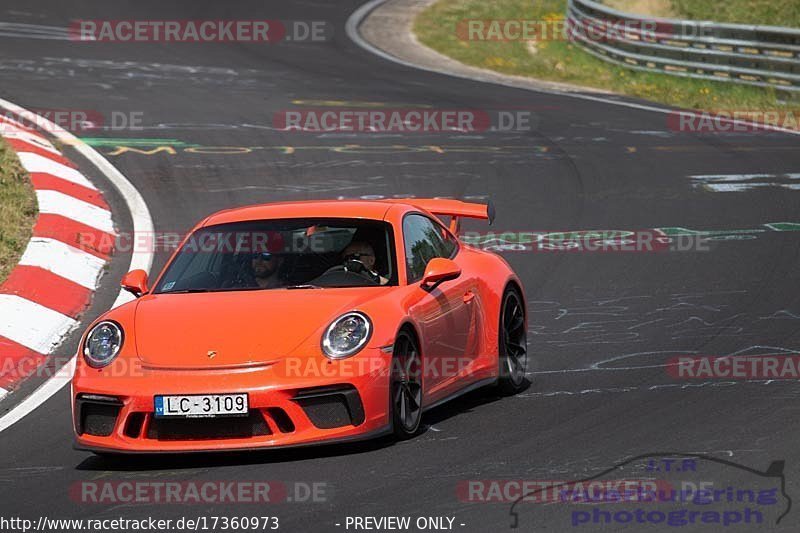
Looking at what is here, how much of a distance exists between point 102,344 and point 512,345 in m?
2.67

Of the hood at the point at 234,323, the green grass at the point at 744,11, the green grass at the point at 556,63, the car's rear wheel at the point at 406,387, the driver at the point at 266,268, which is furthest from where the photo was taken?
the green grass at the point at 744,11

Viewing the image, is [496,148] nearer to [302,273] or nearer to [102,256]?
[102,256]

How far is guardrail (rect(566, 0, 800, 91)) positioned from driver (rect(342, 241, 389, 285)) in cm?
1496

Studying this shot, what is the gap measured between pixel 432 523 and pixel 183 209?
8.80 meters

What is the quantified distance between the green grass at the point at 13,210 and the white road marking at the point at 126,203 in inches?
34.6

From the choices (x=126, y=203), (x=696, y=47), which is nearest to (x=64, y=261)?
(x=126, y=203)

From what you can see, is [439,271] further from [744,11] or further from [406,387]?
[744,11]

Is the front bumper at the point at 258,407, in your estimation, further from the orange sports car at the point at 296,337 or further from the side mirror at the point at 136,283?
the side mirror at the point at 136,283

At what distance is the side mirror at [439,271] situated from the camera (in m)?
8.20

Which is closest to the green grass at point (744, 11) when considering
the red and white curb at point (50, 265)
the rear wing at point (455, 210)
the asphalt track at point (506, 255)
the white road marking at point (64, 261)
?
Answer: the asphalt track at point (506, 255)

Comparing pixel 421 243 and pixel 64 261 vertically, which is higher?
pixel 421 243

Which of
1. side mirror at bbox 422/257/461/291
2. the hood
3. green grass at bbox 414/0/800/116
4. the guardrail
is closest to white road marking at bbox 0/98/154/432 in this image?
the hood

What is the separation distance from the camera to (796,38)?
22234 mm

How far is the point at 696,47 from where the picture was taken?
24.5 metres
